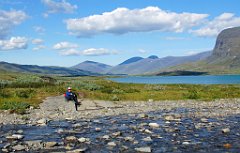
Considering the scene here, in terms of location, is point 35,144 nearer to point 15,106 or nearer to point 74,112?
point 74,112

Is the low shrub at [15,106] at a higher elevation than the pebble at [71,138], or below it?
higher

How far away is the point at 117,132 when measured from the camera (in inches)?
952

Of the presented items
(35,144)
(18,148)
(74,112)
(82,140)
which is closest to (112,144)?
(82,140)

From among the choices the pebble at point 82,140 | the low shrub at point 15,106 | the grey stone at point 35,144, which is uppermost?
the low shrub at point 15,106

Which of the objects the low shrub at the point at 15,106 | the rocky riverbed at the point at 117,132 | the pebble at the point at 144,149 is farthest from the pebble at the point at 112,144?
the low shrub at the point at 15,106

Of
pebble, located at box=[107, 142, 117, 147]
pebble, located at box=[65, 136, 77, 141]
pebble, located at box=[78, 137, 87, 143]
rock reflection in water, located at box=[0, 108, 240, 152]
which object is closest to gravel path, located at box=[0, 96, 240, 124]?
rock reflection in water, located at box=[0, 108, 240, 152]

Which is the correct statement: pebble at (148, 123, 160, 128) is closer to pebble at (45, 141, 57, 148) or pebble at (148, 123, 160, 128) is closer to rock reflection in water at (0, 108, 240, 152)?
rock reflection in water at (0, 108, 240, 152)

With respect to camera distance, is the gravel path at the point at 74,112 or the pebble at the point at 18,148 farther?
the gravel path at the point at 74,112

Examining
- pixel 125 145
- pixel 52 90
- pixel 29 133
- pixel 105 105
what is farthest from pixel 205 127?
pixel 52 90

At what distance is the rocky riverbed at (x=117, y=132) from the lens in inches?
790

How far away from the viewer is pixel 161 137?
22922 mm

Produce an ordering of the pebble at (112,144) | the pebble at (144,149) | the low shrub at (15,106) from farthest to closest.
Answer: the low shrub at (15,106) → the pebble at (112,144) → the pebble at (144,149)

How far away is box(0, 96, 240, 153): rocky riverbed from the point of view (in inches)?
790

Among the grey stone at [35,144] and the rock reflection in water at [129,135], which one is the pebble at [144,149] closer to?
the rock reflection in water at [129,135]
